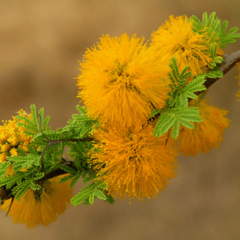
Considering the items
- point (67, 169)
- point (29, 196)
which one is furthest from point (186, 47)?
point (29, 196)

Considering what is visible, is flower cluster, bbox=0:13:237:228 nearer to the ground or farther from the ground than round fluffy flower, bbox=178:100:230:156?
farther from the ground

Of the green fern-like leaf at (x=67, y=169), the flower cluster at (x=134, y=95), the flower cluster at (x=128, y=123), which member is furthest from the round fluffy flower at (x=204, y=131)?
the green fern-like leaf at (x=67, y=169)

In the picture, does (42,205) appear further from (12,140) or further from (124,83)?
(124,83)

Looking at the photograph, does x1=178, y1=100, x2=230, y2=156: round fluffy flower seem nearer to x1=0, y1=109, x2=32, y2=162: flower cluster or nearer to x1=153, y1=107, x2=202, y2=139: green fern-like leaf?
x1=153, y1=107, x2=202, y2=139: green fern-like leaf

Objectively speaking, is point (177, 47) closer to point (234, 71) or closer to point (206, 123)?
point (206, 123)

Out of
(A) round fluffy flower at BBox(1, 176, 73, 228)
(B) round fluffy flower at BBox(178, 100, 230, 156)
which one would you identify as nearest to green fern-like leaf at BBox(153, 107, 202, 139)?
(B) round fluffy flower at BBox(178, 100, 230, 156)
